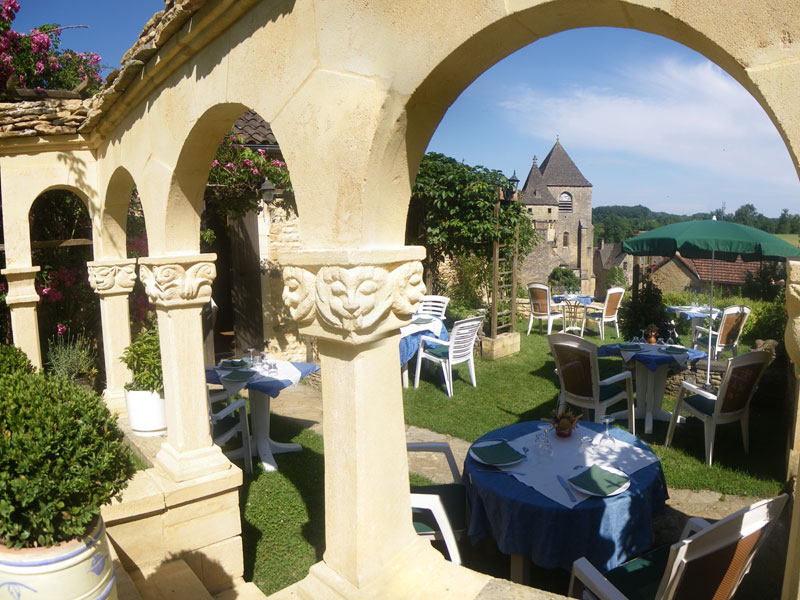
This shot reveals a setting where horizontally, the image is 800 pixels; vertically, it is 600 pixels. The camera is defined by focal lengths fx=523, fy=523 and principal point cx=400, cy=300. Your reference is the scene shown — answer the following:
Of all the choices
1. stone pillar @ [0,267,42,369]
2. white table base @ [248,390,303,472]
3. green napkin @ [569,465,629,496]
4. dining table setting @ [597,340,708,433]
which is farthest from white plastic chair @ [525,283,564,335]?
stone pillar @ [0,267,42,369]

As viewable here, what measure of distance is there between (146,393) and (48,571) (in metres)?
2.51

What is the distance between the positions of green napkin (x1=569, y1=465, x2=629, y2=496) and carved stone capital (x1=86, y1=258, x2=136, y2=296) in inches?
172

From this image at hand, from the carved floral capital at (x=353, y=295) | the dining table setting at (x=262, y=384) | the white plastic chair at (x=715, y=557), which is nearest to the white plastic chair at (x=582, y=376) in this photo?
the dining table setting at (x=262, y=384)

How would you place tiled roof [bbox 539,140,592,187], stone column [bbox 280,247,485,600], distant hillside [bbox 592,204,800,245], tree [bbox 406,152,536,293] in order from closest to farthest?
1. stone column [bbox 280,247,485,600]
2. tree [bbox 406,152,536,293]
3. tiled roof [bbox 539,140,592,187]
4. distant hillside [bbox 592,204,800,245]

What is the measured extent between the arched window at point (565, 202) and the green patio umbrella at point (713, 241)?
38332mm

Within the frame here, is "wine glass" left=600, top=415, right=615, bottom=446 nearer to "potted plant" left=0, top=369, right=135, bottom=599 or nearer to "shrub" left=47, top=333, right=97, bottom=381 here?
"potted plant" left=0, top=369, right=135, bottom=599

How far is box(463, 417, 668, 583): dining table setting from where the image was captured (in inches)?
111

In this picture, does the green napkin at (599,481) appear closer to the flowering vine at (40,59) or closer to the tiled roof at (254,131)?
the flowering vine at (40,59)

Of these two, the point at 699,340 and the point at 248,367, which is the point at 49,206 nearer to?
the point at 248,367

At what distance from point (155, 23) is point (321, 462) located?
13.1 ft

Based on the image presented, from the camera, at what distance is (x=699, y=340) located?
29.3ft

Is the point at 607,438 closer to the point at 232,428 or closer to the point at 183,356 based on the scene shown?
the point at 183,356

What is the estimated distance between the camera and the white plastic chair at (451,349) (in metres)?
7.22

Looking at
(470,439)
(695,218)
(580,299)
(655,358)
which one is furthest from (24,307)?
(695,218)
